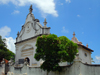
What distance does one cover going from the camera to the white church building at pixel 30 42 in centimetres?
2261

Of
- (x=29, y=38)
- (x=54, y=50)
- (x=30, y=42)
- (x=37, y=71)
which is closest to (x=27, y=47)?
(x=30, y=42)

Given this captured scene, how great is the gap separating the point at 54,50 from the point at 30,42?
400 inches

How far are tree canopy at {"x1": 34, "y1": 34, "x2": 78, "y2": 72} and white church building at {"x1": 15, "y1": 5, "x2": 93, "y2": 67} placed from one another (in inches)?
275

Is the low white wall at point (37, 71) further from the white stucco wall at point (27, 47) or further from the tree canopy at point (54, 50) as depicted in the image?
the white stucco wall at point (27, 47)

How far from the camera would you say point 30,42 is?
23.8 m

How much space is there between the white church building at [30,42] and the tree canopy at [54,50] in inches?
275

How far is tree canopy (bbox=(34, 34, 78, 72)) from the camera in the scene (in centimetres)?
1416

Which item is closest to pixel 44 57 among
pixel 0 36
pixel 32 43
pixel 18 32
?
pixel 32 43

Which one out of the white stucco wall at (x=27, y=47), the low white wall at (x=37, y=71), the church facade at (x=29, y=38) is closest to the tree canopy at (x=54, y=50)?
the low white wall at (x=37, y=71)

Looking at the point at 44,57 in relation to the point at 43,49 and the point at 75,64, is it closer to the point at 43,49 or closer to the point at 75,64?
the point at 43,49

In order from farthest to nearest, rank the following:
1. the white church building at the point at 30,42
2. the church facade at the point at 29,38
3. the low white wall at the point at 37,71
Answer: the white church building at the point at 30,42 < the church facade at the point at 29,38 < the low white wall at the point at 37,71

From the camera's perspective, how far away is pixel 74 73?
1411 cm

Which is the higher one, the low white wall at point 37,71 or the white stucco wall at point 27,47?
the white stucco wall at point 27,47

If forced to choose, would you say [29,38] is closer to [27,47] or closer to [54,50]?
[27,47]
